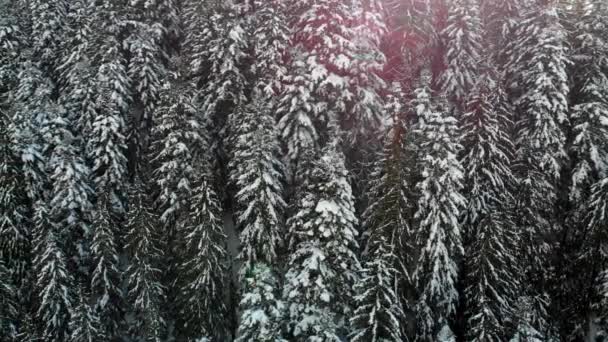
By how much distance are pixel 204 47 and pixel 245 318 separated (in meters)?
18.5

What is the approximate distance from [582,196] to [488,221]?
345 inches

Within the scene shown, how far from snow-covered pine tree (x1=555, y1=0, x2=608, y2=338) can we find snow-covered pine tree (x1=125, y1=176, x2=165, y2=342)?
920 inches

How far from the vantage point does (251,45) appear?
34.1 metres

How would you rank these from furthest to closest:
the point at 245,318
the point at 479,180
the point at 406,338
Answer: the point at 479,180 → the point at 406,338 → the point at 245,318

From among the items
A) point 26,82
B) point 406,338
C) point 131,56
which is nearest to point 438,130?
point 406,338

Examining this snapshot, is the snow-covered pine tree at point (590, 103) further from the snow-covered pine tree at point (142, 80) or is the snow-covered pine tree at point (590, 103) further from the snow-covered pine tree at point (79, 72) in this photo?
the snow-covered pine tree at point (79, 72)

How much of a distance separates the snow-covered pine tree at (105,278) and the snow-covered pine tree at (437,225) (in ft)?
54.8

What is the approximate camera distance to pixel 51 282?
2894 cm

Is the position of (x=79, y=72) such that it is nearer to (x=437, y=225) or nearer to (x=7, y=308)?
(x=7, y=308)

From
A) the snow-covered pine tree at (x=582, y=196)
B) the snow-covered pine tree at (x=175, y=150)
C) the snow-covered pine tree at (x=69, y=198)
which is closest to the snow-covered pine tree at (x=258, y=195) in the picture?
the snow-covered pine tree at (x=175, y=150)

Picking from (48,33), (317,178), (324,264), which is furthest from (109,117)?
(324,264)

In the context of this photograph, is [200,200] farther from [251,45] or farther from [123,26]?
[123,26]

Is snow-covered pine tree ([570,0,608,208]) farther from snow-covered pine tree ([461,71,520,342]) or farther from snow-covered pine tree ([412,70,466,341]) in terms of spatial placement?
snow-covered pine tree ([412,70,466,341])

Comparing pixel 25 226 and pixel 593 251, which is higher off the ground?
pixel 25 226
